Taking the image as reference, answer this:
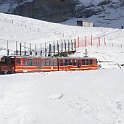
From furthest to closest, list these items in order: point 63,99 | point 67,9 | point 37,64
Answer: point 67,9 → point 37,64 → point 63,99

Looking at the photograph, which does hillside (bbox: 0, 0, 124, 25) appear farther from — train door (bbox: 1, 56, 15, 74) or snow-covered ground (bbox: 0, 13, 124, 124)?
snow-covered ground (bbox: 0, 13, 124, 124)

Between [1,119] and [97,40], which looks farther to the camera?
[97,40]

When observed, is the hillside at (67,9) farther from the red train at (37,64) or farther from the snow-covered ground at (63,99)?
the snow-covered ground at (63,99)

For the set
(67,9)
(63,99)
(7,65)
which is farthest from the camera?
(67,9)

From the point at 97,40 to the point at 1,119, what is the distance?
5451 cm

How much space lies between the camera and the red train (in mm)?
40625

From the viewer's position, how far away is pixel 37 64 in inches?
1668

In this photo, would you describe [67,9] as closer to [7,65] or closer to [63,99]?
[7,65]

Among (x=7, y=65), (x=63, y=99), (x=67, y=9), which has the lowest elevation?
(x=63, y=99)

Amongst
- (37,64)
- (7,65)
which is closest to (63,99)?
(7,65)

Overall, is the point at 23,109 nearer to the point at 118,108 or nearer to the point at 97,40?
the point at 118,108

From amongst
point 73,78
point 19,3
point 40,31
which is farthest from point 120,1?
point 73,78

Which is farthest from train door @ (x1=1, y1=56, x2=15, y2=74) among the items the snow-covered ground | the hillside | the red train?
the hillside

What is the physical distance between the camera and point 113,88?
26375 millimetres
